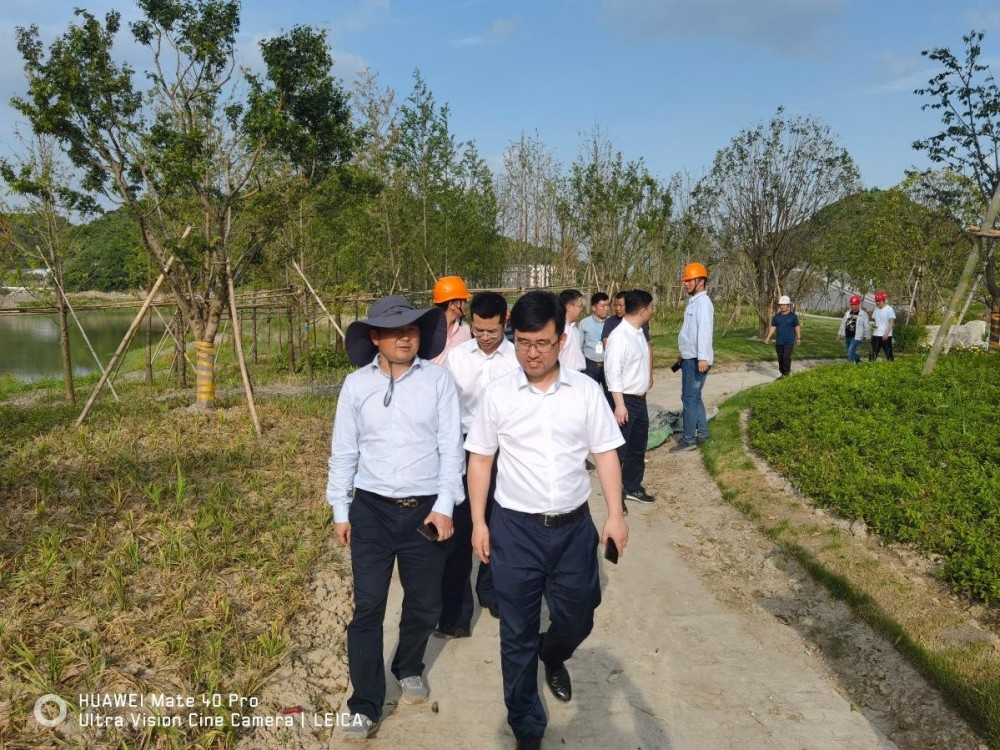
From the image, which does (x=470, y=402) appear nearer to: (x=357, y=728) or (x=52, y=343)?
(x=357, y=728)

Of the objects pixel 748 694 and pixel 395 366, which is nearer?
pixel 395 366

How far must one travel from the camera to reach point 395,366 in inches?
114

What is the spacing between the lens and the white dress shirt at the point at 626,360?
17.9 feet

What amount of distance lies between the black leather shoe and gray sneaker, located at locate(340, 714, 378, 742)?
82cm

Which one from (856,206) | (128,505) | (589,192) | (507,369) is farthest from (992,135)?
(128,505)

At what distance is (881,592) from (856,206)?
17.5 metres

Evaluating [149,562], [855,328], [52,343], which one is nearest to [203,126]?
[149,562]

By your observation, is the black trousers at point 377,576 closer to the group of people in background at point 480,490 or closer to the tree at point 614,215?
the group of people in background at point 480,490

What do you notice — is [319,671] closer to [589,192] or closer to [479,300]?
[479,300]

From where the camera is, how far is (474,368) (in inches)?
154

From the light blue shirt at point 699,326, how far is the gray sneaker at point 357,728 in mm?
4931

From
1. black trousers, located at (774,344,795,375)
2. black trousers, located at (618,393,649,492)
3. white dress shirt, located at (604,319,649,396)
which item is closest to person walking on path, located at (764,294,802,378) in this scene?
black trousers, located at (774,344,795,375)

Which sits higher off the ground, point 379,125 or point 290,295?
point 379,125

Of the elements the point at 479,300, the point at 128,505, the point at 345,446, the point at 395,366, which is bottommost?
the point at 128,505
